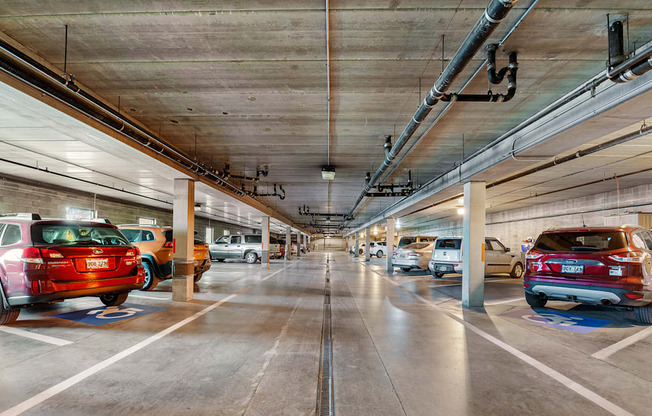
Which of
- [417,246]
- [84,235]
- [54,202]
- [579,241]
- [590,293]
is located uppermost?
[54,202]

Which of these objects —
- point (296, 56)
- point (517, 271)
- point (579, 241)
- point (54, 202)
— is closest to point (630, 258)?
point (579, 241)

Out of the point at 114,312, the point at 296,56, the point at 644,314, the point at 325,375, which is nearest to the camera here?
the point at 325,375

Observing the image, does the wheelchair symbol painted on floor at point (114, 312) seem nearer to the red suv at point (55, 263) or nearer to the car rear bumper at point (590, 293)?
the red suv at point (55, 263)

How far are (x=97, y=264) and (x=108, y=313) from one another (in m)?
1.34

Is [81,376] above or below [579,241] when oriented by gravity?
below

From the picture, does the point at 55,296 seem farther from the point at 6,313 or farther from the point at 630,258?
the point at 630,258

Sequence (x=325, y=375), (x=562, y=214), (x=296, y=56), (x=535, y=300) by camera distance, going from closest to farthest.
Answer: (x=325, y=375) < (x=296, y=56) < (x=535, y=300) < (x=562, y=214)

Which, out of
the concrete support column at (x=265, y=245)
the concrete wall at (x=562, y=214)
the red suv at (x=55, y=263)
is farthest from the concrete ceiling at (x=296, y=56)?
the concrete support column at (x=265, y=245)

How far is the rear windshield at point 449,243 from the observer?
11.2 meters

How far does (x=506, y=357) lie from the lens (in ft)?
12.7

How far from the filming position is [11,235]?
4.89 metres

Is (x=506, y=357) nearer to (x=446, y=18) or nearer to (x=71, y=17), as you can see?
(x=446, y=18)

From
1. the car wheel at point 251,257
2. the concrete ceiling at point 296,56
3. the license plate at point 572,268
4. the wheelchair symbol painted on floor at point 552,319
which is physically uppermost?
the concrete ceiling at point 296,56

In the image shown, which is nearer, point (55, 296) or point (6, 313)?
point (55, 296)
